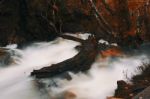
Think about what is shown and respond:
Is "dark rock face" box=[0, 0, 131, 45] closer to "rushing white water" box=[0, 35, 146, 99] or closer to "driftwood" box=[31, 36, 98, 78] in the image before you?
"rushing white water" box=[0, 35, 146, 99]

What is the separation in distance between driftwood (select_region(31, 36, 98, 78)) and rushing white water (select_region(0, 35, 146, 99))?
22 centimetres

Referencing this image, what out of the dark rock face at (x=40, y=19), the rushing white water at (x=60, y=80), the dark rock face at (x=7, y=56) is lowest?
the rushing white water at (x=60, y=80)

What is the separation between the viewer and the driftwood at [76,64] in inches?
423

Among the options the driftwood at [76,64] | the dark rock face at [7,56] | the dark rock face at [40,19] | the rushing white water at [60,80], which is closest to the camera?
the rushing white water at [60,80]

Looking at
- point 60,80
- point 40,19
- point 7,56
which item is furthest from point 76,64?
point 40,19

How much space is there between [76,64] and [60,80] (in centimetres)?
71

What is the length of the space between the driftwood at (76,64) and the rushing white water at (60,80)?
0.22 m

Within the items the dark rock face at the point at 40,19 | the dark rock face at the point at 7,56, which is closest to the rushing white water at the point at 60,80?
the dark rock face at the point at 7,56

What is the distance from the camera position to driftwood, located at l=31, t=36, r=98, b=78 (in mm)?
10742

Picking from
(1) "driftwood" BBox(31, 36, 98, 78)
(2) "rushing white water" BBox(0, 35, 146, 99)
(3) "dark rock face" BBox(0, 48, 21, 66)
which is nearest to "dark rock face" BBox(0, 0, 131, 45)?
(2) "rushing white water" BBox(0, 35, 146, 99)

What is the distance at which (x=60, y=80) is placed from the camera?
35.0ft

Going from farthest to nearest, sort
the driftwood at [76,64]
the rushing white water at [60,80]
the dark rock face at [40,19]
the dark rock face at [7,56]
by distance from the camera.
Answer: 1. the dark rock face at [40,19]
2. the dark rock face at [7,56]
3. the driftwood at [76,64]
4. the rushing white water at [60,80]

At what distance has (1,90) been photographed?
11.1 metres

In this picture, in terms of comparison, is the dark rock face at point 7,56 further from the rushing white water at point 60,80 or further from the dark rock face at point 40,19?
the dark rock face at point 40,19
